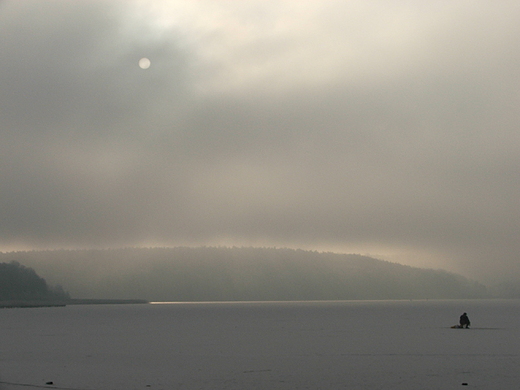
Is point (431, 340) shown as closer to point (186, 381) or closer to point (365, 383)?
point (365, 383)

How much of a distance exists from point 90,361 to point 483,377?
30472 millimetres

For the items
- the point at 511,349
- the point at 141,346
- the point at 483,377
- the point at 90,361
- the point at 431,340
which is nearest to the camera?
the point at 483,377

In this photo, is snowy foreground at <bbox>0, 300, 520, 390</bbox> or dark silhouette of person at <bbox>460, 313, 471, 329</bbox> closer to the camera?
snowy foreground at <bbox>0, 300, 520, 390</bbox>

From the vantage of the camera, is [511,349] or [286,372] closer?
[286,372]

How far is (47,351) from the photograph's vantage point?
59156mm

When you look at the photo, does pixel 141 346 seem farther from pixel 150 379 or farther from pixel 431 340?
pixel 431 340

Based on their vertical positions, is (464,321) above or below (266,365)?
above

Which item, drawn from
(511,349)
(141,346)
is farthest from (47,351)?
(511,349)

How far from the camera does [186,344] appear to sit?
6762cm

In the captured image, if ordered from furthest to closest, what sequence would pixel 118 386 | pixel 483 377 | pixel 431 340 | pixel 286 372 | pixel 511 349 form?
pixel 431 340 → pixel 511 349 → pixel 286 372 → pixel 483 377 → pixel 118 386

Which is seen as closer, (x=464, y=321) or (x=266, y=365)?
(x=266, y=365)

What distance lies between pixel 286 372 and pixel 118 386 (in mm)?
11848

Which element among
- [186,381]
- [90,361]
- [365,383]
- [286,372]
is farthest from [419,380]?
[90,361]

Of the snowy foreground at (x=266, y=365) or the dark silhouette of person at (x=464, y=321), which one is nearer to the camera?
the snowy foreground at (x=266, y=365)
